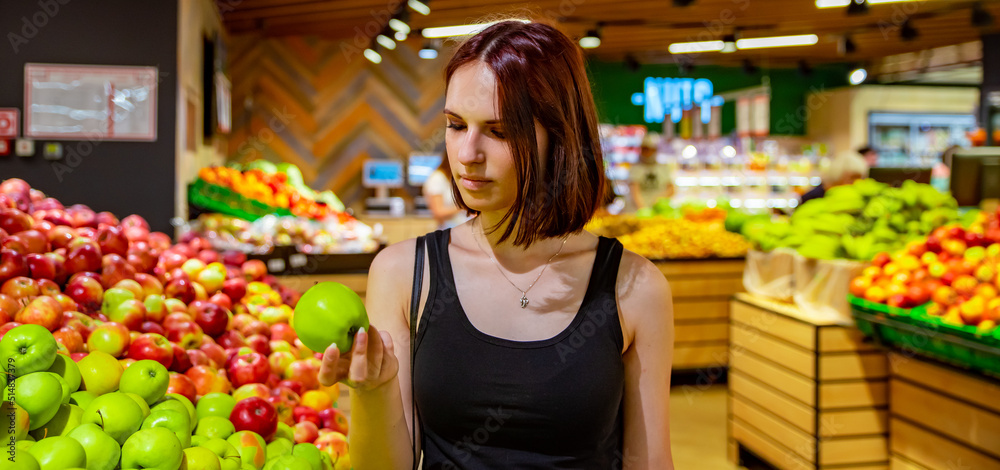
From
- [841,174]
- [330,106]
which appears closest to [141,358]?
[841,174]

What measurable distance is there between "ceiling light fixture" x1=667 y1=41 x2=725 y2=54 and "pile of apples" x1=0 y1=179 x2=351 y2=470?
7.59 m

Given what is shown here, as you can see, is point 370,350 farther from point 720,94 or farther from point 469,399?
point 720,94

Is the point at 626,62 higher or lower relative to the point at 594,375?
higher

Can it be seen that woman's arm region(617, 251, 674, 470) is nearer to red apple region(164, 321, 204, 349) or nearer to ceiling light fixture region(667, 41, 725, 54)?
red apple region(164, 321, 204, 349)

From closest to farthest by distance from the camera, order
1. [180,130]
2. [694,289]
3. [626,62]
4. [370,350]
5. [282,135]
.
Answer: [370,350] < [180,130] < [694,289] < [282,135] < [626,62]

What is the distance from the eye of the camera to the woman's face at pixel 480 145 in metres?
1.26

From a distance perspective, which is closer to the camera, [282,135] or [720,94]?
[282,135]

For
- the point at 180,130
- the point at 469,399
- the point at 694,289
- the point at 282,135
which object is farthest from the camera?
the point at 282,135

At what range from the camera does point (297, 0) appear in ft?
23.0

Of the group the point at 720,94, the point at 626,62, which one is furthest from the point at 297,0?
the point at 720,94

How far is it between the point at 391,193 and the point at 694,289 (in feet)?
16.7

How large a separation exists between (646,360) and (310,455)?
2.34ft

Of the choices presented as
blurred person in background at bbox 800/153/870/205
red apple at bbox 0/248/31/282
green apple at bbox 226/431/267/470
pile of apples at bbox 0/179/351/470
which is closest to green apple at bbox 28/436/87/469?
pile of apples at bbox 0/179/351/470

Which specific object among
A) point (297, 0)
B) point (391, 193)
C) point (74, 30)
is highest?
point (297, 0)
